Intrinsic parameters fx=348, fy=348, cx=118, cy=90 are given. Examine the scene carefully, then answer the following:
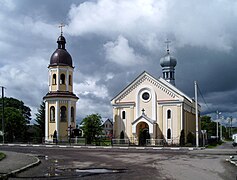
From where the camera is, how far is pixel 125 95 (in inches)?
2115

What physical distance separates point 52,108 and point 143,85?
14845 mm

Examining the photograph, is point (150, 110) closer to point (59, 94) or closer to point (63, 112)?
point (63, 112)

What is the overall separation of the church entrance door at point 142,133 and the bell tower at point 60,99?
10.6m

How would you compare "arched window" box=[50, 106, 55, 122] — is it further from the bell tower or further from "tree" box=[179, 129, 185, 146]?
"tree" box=[179, 129, 185, 146]

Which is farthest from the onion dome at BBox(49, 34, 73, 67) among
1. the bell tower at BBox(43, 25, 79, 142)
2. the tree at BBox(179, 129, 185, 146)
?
the tree at BBox(179, 129, 185, 146)

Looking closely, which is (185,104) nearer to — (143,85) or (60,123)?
(143,85)

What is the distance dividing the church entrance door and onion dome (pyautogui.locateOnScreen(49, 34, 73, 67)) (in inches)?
596

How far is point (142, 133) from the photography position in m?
51.8

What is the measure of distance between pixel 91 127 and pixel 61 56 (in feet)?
42.1

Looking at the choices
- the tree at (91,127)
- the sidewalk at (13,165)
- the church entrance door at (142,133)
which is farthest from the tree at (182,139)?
the sidewalk at (13,165)

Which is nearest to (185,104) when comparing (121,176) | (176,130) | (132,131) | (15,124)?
(176,130)

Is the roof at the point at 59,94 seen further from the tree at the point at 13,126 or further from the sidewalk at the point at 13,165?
the sidewalk at the point at 13,165

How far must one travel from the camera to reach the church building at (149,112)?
164 feet

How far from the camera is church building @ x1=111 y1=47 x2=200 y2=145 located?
164ft
